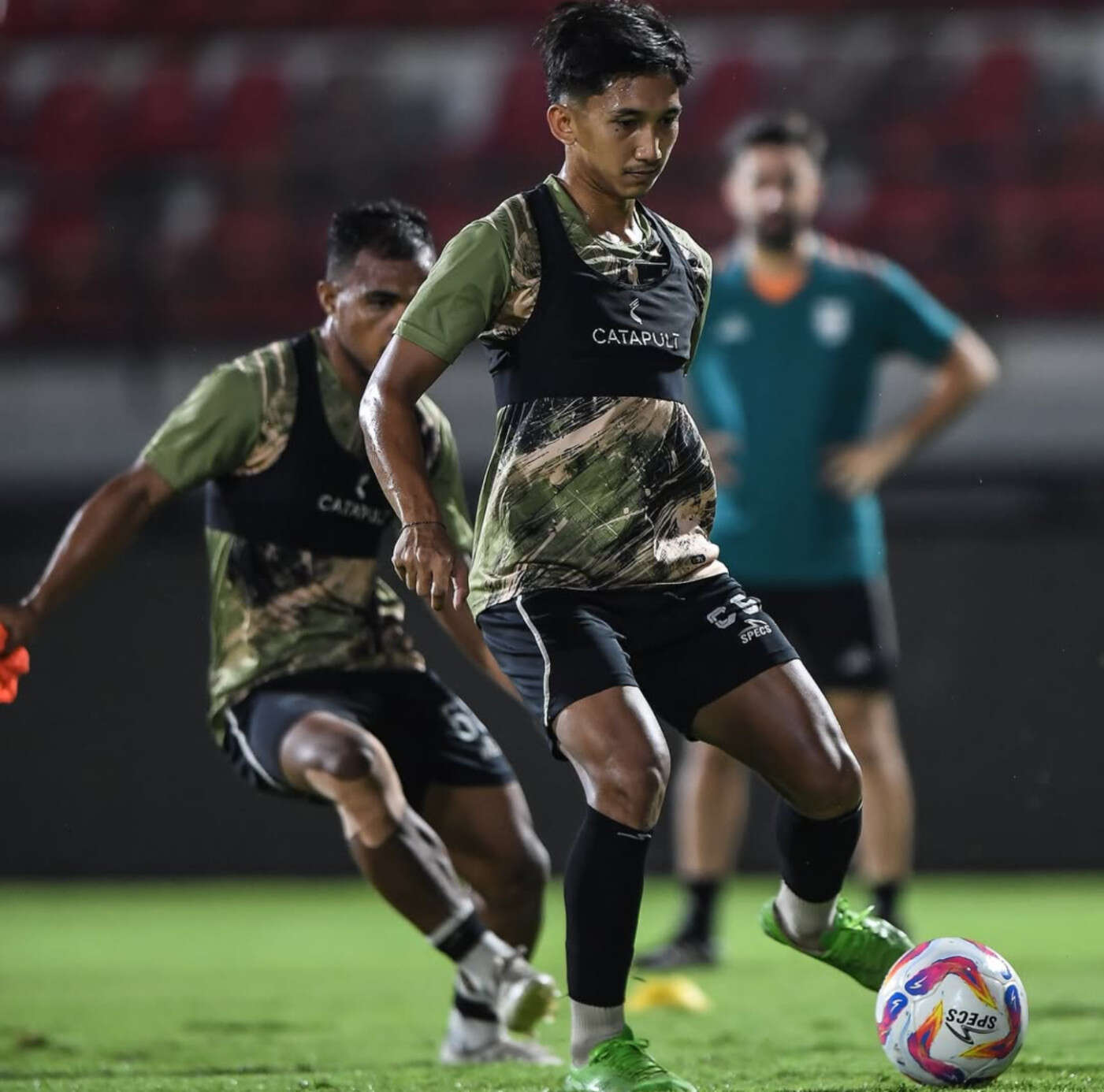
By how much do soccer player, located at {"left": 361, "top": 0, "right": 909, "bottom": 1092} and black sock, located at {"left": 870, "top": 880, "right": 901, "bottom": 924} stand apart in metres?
2.13

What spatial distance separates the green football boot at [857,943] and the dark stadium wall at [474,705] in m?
4.64

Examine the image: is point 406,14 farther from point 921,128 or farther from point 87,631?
point 87,631

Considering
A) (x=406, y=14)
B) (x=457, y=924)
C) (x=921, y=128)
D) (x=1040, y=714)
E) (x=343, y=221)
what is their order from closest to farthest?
(x=457, y=924), (x=343, y=221), (x=1040, y=714), (x=921, y=128), (x=406, y=14)

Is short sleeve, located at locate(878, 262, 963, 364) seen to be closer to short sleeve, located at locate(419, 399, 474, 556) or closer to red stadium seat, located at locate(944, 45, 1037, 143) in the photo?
short sleeve, located at locate(419, 399, 474, 556)

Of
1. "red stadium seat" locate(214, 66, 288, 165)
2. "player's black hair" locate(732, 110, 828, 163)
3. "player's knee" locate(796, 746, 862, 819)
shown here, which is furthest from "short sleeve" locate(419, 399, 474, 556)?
"red stadium seat" locate(214, 66, 288, 165)

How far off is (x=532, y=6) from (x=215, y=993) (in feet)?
28.5

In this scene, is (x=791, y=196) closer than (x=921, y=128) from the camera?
Yes

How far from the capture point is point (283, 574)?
452 centimetres

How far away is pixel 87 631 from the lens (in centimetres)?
921

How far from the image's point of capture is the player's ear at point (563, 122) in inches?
143

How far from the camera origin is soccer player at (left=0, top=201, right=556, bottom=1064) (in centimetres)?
437

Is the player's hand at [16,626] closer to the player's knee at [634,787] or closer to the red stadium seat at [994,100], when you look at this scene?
the player's knee at [634,787]

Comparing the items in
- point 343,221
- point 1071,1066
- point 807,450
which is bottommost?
point 1071,1066

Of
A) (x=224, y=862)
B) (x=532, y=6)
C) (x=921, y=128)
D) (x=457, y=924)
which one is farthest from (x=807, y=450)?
(x=532, y=6)
